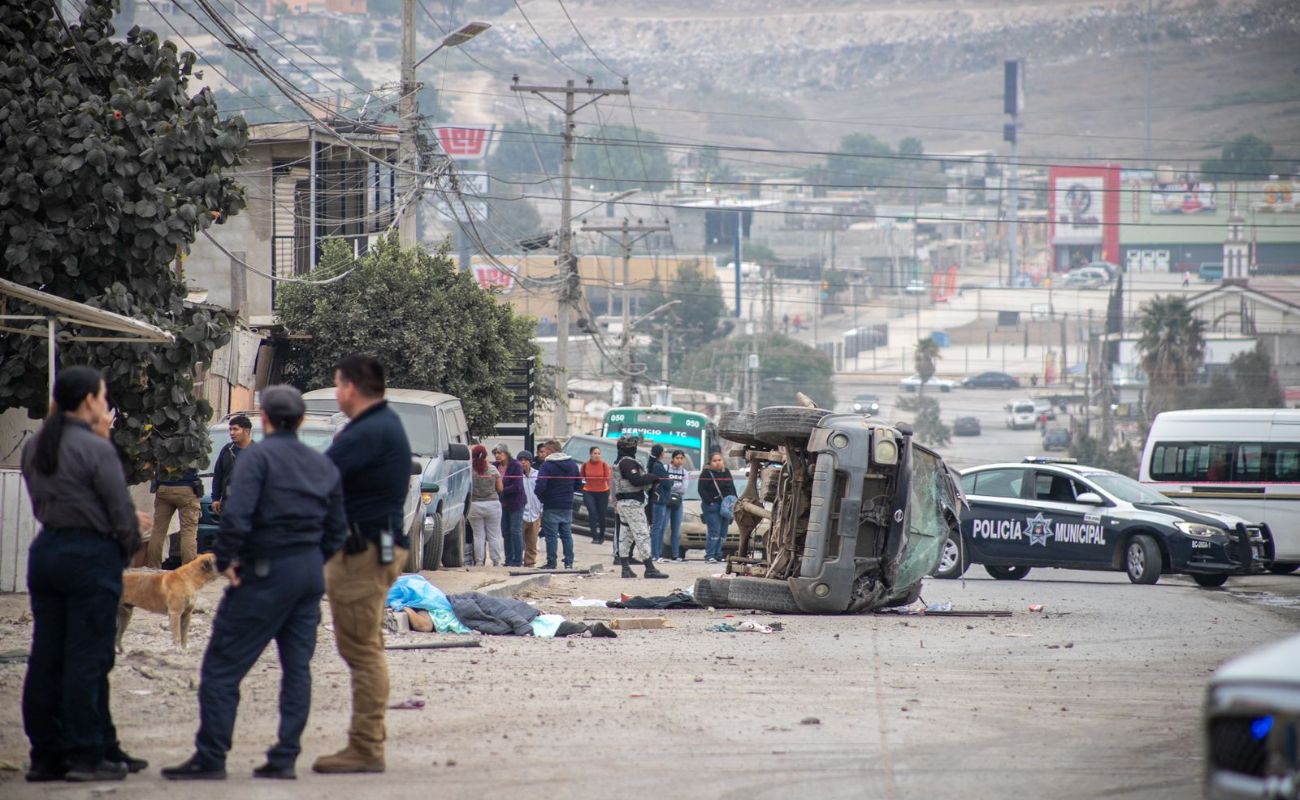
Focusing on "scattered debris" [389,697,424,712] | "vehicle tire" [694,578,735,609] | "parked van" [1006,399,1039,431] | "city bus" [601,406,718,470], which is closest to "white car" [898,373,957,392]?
"parked van" [1006,399,1039,431]

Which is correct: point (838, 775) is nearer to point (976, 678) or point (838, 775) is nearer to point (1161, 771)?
point (1161, 771)

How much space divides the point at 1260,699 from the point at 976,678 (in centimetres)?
585

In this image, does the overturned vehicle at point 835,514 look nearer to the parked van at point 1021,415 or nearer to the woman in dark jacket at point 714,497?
the woman in dark jacket at point 714,497

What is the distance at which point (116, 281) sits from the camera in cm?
1235

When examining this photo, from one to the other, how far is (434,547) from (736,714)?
9.78 metres

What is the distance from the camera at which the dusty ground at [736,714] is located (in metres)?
7.07

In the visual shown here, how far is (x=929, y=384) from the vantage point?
6152 inches

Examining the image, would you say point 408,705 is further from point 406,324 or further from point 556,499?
point 406,324

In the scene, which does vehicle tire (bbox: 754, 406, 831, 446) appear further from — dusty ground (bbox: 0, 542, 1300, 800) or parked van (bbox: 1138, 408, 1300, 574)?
parked van (bbox: 1138, 408, 1300, 574)

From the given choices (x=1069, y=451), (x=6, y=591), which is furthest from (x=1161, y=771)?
(x=1069, y=451)

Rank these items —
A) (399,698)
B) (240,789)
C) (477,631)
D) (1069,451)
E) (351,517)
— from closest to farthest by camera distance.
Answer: (240,789)
(351,517)
(399,698)
(477,631)
(1069,451)

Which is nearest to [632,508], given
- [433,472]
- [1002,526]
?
[433,472]

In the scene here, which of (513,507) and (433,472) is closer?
(433,472)

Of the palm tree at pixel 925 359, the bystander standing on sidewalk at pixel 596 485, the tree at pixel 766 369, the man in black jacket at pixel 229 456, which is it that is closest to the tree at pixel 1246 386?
the tree at pixel 766 369
